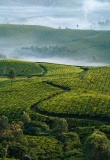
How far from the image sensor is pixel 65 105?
121 meters

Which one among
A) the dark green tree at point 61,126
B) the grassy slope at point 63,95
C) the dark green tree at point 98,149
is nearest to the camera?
the dark green tree at point 98,149

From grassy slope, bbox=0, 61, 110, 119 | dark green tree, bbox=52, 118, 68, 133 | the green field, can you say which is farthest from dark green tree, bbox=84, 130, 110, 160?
grassy slope, bbox=0, 61, 110, 119

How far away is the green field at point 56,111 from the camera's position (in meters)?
85.8

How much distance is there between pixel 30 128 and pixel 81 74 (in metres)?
76.8

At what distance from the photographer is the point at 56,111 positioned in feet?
383

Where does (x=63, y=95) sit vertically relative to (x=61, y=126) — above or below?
above

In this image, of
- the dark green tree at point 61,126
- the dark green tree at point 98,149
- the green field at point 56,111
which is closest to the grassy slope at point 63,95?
the green field at point 56,111

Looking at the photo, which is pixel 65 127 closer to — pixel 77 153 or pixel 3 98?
pixel 77 153

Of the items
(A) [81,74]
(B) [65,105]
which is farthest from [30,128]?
(A) [81,74]

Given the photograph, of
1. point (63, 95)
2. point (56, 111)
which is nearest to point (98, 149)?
point (56, 111)

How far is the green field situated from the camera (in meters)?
85.8

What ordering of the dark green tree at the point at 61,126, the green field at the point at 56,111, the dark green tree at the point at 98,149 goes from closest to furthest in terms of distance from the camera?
1. the dark green tree at the point at 98,149
2. the green field at the point at 56,111
3. the dark green tree at the point at 61,126

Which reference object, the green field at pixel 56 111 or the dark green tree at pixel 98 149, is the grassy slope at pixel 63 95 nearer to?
the green field at pixel 56 111

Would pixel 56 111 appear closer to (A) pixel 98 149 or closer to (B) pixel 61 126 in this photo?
(B) pixel 61 126
